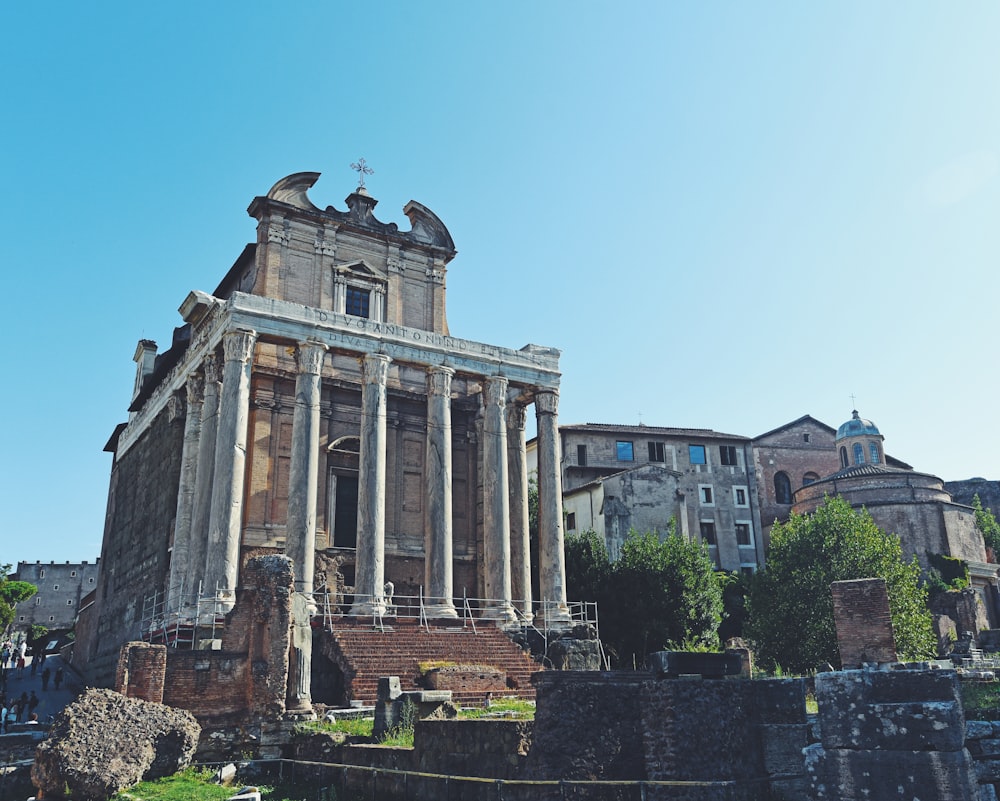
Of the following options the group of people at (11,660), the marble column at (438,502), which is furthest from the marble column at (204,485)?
the group of people at (11,660)

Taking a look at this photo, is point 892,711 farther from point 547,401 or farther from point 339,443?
point 339,443

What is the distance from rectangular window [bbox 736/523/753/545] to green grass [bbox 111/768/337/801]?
128 feet

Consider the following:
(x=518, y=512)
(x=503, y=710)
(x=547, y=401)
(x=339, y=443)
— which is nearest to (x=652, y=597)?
(x=518, y=512)

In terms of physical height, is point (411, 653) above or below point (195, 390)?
below

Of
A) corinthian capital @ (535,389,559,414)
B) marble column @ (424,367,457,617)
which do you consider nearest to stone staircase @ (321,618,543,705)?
marble column @ (424,367,457,617)

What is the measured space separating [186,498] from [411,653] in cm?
1006

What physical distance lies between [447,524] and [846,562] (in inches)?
594

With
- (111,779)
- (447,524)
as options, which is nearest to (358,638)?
(447,524)

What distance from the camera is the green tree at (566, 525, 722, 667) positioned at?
31375 mm

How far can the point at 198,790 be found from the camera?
495 inches

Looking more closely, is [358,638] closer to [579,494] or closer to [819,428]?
[579,494]

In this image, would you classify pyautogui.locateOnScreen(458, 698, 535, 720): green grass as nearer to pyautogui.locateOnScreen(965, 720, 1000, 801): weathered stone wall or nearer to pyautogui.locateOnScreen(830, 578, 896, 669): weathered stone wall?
pyautogui.locateOnScreen(830, 578, 896, 669): weathered stone wall

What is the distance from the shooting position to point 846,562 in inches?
1252

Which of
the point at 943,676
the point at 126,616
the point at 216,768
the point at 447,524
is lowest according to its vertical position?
the point at 216,768
